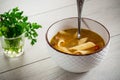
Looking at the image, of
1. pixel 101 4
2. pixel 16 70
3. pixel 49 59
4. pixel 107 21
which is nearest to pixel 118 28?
pixel 107 21

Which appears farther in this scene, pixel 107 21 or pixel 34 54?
pixel 107 21

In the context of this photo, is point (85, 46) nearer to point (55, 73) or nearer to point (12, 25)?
point (55, 73)

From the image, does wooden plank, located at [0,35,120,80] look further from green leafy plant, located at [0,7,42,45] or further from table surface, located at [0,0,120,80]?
green leafy plant, located at [0,7,42,45]

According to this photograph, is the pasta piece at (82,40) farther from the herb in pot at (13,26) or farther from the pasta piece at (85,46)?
→ the herb in pot at (13,26)

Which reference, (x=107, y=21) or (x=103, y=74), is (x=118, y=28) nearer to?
(x=107, y=21)

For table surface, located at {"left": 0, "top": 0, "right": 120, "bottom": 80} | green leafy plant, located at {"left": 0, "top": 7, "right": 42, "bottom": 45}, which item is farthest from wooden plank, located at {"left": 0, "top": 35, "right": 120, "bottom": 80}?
green leafy plant, located at {"left": 0, "top": 7, "right": 42, "bottom": 45}

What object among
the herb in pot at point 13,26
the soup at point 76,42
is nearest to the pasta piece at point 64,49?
the soup at point 76,42

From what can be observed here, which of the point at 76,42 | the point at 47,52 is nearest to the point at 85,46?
the point at 76,42
